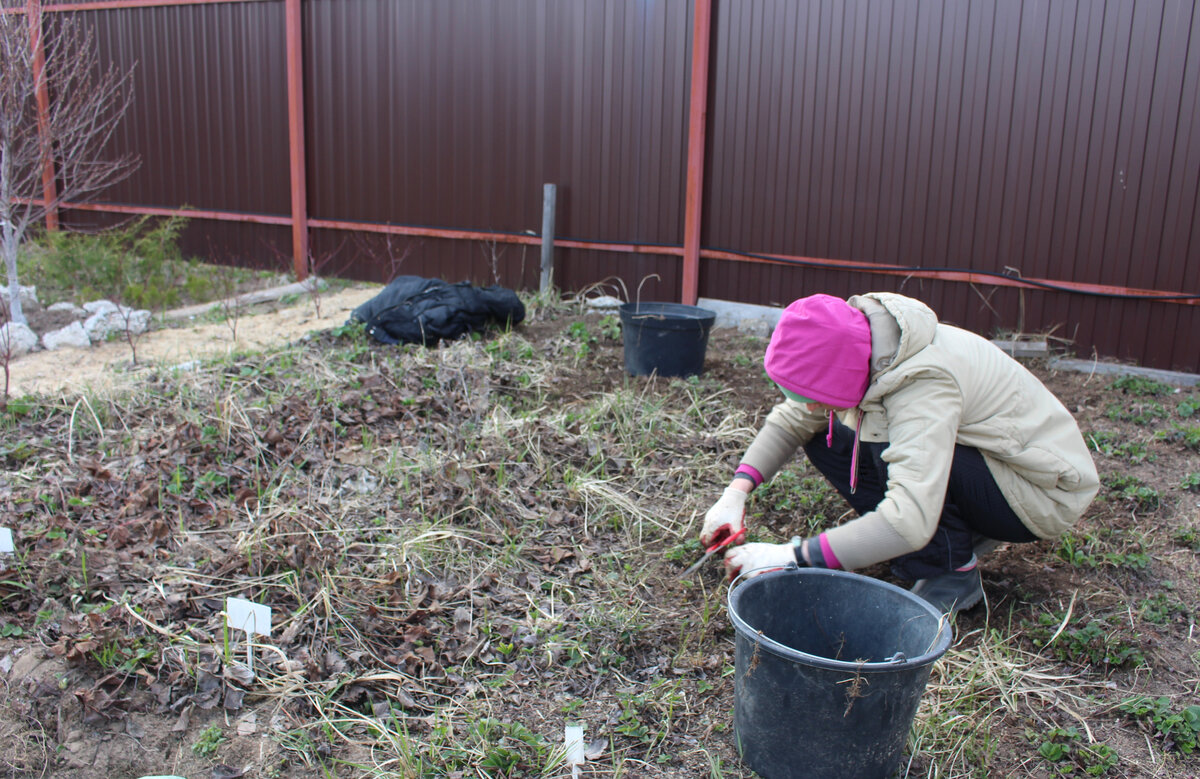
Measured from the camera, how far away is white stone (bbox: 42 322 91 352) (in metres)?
5.55

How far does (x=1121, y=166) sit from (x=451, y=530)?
13.4ft

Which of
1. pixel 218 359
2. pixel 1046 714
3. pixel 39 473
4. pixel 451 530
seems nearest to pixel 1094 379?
pixel 1046 714

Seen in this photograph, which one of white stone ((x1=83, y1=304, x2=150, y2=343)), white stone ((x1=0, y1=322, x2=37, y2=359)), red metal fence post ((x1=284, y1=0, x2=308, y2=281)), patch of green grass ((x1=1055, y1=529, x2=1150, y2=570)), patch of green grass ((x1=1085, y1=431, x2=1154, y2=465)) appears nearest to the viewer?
patch of green grass ((x1=1055, y1=529, x2=1150, y2=570))

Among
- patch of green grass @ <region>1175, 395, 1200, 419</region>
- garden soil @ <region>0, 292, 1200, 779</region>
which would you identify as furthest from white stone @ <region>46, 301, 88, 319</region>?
patch of green grass @ <region>1175, 395, 1200, 419</region>

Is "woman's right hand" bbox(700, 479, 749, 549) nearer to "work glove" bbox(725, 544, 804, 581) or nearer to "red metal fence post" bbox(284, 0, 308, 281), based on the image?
"work glove" bbox(725, 544, 804, 581)

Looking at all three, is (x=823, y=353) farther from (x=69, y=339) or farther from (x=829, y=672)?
(x=69, y=339)

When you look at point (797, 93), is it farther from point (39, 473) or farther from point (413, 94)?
point (39, 473)

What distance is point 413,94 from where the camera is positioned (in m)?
7.11

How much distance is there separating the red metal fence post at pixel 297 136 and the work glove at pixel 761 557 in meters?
6.33

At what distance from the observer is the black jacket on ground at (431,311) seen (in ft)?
17.0

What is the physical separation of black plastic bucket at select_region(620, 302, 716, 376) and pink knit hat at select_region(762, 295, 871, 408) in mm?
2298

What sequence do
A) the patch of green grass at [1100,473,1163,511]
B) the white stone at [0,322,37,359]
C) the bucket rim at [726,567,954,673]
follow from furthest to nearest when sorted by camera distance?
the white stone at [0,322,37,359], the patch of green grass at [1100,473,1163,511], the bucket rim at [726,567,954,673]

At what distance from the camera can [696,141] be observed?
5.96 meters

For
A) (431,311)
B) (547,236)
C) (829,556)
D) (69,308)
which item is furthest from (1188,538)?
(69,308)
